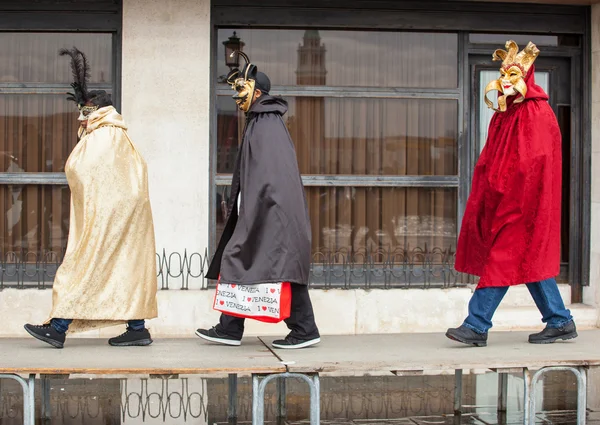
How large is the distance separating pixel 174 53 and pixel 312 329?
4.02 m

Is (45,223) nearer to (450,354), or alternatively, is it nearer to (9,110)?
(9,110)

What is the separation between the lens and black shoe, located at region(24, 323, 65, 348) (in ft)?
21.4

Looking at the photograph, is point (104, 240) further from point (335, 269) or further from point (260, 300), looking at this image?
point (335, 269)

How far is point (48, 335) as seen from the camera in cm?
654

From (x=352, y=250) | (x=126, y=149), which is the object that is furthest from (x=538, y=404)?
(x=126, y=149)

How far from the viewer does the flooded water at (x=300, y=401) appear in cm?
687

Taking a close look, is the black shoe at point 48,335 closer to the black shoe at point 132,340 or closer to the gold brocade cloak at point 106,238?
the gold brocade cloak at point 106,238

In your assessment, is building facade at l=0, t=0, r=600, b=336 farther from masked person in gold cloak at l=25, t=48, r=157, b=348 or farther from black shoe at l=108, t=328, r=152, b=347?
masked person in gold cloak at l=25, t=48, r=157, b=348

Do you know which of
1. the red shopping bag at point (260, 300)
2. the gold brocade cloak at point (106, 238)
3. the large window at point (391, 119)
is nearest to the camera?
the red shopping bag at point (260, 300)

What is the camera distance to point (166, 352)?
636cm

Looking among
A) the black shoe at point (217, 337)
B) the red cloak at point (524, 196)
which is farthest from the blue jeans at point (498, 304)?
the black shoe at point (217, 337)

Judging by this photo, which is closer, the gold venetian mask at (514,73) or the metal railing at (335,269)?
the gold venetian mask at (514,73)

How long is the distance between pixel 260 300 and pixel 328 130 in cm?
408

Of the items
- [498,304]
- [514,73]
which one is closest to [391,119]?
[514,73]
